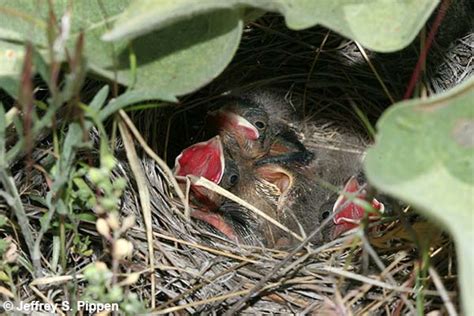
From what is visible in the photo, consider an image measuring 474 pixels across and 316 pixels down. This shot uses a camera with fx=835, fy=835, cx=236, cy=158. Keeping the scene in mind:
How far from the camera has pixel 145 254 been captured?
153cm

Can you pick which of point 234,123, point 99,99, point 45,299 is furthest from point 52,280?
point 234,123

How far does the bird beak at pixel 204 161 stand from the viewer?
77.5 inches

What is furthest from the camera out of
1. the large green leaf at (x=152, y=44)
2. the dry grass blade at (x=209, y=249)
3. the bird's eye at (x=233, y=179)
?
the bird's eye at (x=233, y=179)

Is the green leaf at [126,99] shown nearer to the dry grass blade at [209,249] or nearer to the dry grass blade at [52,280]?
the dry grass blade at [52,280]

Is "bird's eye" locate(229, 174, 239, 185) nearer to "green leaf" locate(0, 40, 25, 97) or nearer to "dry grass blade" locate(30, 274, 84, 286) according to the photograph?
"dry grass blade" locate(30, 274, 84, 286)

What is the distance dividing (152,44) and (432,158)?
0.52m

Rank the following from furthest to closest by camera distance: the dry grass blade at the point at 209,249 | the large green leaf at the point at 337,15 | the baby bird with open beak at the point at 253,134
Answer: the baby bird with open beak at the point at 253,134 < the dry grass blade at the point at 209,249 < the large green leaf at the point at 337,15

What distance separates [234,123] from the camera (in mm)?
2170

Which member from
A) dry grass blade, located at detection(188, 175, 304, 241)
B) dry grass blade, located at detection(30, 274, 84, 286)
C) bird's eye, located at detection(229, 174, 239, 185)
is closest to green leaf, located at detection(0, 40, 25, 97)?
dry grass blade, located at detection(30, 274, 84, 286)

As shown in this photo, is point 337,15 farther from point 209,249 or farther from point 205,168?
point 205,168

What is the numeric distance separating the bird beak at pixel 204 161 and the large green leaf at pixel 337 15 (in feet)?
2.38

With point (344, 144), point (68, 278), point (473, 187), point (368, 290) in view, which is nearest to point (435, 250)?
point (368, 290)

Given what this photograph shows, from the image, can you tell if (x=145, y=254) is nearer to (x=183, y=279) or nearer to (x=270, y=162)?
(x=183, y=279)

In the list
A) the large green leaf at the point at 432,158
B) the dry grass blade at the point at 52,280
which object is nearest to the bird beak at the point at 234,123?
the dry grass blade at the point at 52,280
